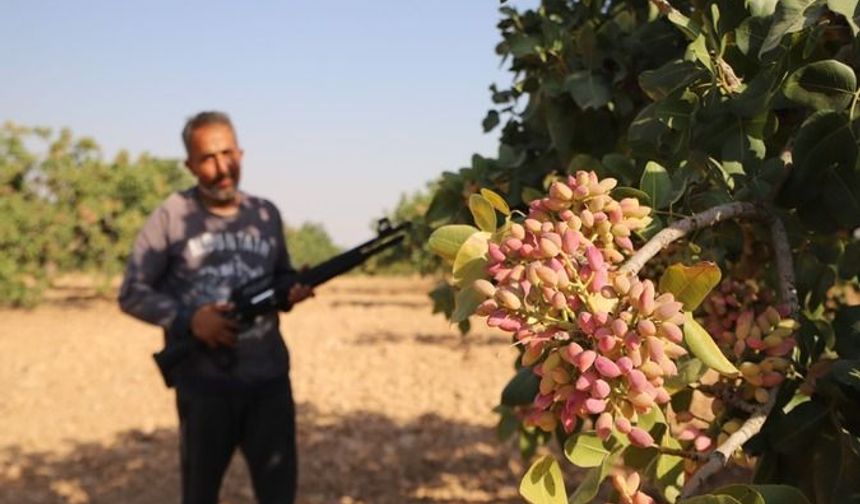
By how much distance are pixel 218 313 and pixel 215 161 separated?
0.64 m

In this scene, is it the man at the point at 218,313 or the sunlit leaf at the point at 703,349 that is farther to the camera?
the man at the point at 218,313

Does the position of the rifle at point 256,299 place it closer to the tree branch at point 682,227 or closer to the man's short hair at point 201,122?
the man's short hair at point 201,122

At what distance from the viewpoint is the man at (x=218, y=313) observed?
334cm

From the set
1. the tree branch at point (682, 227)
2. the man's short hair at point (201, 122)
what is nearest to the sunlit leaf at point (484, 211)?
the tree branch at point (682, 227)

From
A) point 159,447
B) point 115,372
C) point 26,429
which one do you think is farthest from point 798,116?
point 115,372

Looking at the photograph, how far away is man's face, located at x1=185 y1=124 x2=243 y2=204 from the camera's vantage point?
11.3ft

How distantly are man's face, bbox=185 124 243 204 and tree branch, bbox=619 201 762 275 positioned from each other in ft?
8.33

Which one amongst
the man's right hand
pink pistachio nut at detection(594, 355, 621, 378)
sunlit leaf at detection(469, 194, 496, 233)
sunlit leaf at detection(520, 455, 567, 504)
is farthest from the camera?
the man's right hand

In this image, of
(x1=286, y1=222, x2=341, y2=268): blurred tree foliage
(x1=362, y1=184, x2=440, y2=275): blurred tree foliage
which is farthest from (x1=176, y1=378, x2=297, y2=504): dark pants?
(x1=286, y1=222, x2=341, y2=268): blurred tree foliage

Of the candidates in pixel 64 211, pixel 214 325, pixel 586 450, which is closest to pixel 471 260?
pixel 586 450

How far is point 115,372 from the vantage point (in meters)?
9.78

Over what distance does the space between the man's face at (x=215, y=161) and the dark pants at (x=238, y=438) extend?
2.73ft

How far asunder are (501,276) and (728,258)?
3.52 feet

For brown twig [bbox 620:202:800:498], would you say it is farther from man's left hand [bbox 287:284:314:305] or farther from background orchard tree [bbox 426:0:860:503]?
man's left hand [bbox 287:284:314:305]
